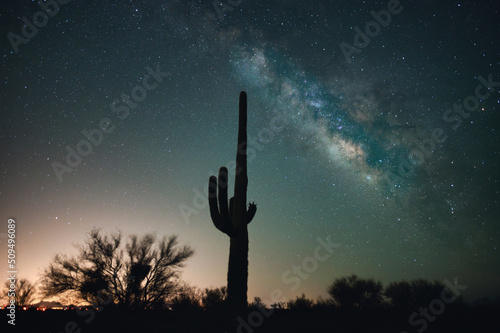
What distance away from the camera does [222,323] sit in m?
12.3

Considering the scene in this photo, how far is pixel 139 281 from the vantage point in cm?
2086

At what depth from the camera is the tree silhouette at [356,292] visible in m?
29.3

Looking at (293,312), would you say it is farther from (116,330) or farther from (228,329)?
(228,329)

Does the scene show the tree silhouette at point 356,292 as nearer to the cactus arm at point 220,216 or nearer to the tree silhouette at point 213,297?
the tree silhouette at point 213,297

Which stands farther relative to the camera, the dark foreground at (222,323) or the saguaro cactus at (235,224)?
the dark foreground at (222,323)

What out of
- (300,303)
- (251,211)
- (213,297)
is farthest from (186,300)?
(251,211)

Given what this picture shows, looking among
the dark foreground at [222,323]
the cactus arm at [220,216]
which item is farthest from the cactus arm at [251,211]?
the dark foreground at [222,323]

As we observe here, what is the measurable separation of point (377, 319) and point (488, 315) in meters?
6.55

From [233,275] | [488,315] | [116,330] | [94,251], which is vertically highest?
[94,251]

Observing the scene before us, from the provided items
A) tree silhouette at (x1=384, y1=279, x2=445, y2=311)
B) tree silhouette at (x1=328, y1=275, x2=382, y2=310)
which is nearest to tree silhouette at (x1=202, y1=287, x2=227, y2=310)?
tree silhouette at (x1=328, y1=275, x2=382, y2=310)

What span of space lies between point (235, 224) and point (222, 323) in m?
6.24

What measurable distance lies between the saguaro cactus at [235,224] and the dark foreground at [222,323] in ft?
11.6

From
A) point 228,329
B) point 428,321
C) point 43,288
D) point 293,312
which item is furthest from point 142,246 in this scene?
point 428,321

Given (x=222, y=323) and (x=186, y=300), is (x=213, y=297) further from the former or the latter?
(x=222, y=323)
